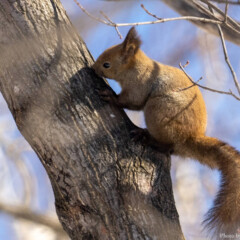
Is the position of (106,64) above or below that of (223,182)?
above

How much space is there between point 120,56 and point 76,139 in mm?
1534

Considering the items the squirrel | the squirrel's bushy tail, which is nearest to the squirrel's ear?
the squirrel

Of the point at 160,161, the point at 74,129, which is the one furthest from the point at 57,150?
the point at 160,161

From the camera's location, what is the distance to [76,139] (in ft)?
9.55

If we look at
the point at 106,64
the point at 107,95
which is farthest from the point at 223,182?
the point at 106,64

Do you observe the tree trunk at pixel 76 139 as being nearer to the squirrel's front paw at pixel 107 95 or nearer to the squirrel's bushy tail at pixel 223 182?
the squirrel's front paw at pixel 107 95

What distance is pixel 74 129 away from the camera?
2941 mm

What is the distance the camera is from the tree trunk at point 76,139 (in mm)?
2818

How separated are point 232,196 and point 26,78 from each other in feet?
5.88

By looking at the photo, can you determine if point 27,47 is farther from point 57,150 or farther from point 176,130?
point 176,130

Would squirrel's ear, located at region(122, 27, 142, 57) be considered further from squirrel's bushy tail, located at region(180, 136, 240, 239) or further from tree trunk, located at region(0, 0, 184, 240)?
squirrel's bushy tail, located at region(180, 136, 240, 239)

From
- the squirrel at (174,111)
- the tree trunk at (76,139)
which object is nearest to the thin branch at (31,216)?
the squirrel at (174,111)

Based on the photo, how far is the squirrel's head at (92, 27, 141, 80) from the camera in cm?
408

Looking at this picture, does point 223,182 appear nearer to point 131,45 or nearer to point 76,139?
point 76,139
